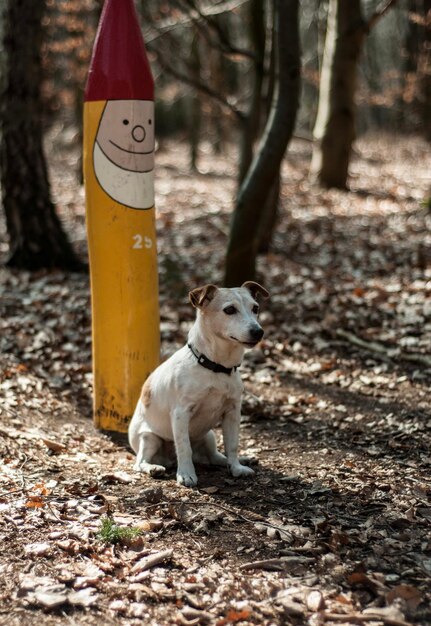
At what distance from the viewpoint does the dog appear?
516 centimetres

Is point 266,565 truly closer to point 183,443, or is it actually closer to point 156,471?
point 183,443

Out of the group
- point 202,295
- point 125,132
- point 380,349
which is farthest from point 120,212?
point 380,349

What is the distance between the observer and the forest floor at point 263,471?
12.4ft

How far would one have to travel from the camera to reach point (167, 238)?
13.4 m

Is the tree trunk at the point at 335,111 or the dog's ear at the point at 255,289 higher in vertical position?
the tree trunk at the point at 335,111

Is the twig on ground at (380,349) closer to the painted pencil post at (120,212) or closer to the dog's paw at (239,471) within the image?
the painted pencil post at (120,212)

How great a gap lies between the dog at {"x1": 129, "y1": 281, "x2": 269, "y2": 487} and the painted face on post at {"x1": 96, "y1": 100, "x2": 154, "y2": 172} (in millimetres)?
1749

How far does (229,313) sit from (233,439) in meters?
1.07

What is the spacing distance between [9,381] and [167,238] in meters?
6.39

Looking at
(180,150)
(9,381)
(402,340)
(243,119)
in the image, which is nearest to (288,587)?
(9,381)

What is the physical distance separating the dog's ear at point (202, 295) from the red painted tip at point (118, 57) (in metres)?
2.14

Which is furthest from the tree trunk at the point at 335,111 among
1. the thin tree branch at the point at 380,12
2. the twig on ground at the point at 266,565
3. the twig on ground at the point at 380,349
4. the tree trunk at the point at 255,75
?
the twig on ground at the point at 266,565

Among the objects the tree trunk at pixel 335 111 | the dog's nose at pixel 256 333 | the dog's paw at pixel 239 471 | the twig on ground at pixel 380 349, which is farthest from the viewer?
the tree trunk at pixel 335 111

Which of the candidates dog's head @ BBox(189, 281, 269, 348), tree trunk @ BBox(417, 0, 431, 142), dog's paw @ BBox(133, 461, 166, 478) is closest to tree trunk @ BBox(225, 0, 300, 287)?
dog's head @ BBox(189, 281, 269, 348)
